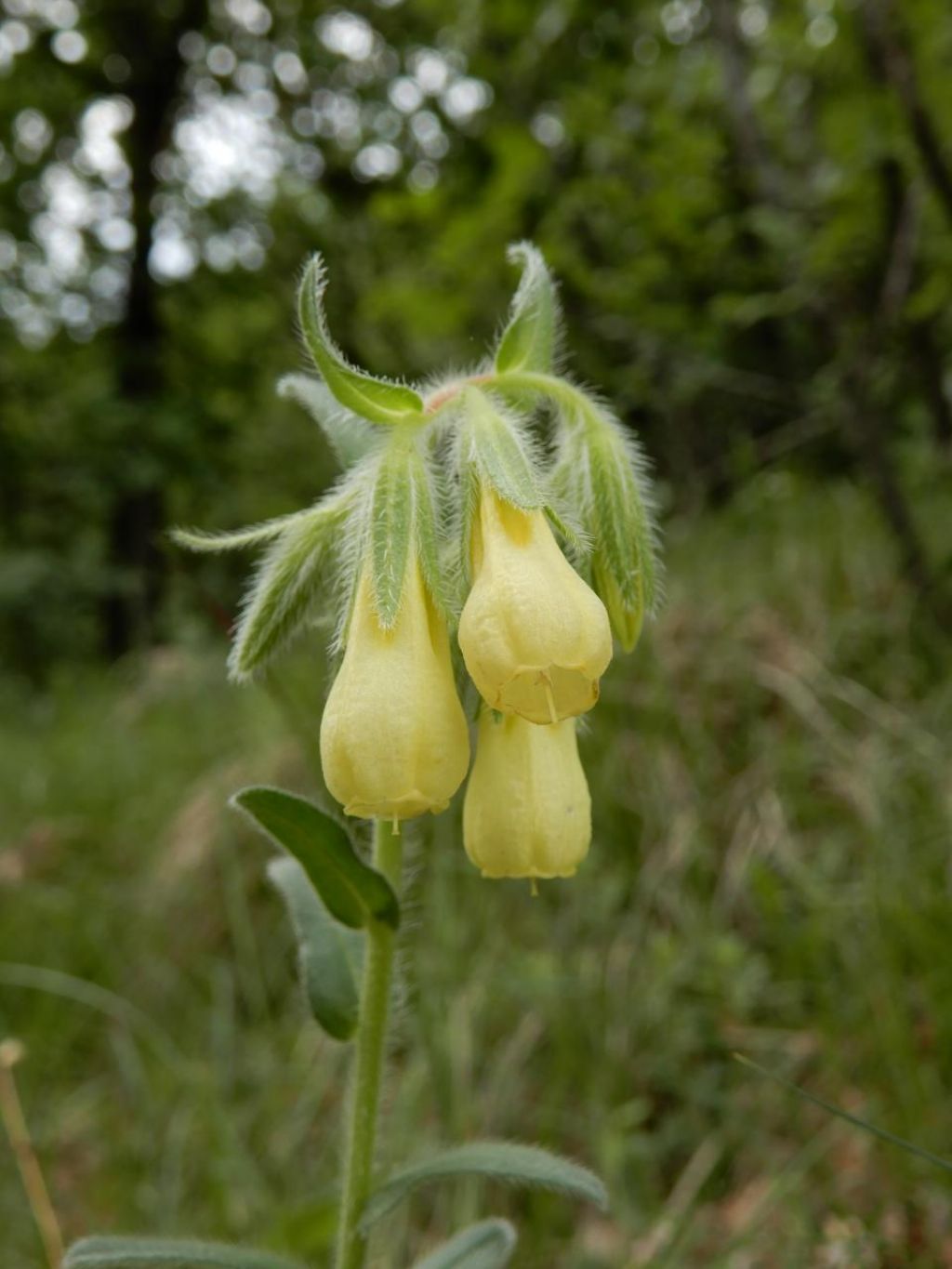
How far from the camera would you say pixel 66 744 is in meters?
4.62

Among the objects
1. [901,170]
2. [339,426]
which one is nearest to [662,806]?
[339,426]

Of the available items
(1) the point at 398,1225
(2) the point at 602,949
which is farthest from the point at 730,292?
(1) the point at 398,1225

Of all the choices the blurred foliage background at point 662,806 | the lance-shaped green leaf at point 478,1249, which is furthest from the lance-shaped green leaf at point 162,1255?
the blurred foliage background at point 662,806

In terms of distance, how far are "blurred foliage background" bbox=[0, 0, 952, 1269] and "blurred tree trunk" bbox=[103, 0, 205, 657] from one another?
155 inches

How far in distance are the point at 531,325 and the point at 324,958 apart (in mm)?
688

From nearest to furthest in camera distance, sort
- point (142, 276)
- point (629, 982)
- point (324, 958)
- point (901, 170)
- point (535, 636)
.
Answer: point (535, 636), point (324, 958), point (629, 982), point (901, 170), point (142, 276)

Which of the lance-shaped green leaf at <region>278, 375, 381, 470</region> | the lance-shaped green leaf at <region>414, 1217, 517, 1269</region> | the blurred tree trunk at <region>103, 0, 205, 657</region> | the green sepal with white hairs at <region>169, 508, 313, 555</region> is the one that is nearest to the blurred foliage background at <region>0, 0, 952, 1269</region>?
the lance-shaped green leaf at <region>278, 375, 381, 470</region>

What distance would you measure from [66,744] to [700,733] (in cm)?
281

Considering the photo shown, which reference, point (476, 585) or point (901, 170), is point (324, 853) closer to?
point (476, 585)

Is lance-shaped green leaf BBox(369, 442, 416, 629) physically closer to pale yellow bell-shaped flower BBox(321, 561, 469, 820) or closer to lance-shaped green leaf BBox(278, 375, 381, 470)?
pale yellow bell-shaped flower BBox(321, 561, 469, 820)

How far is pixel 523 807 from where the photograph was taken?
38.3 inches

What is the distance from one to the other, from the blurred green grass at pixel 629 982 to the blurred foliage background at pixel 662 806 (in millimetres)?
11

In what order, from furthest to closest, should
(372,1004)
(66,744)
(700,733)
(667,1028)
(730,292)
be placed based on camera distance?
(66,744) < (730,292) < (700,733) < (667,1028) < (372,1004)

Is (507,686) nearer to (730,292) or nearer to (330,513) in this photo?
(330,513)
